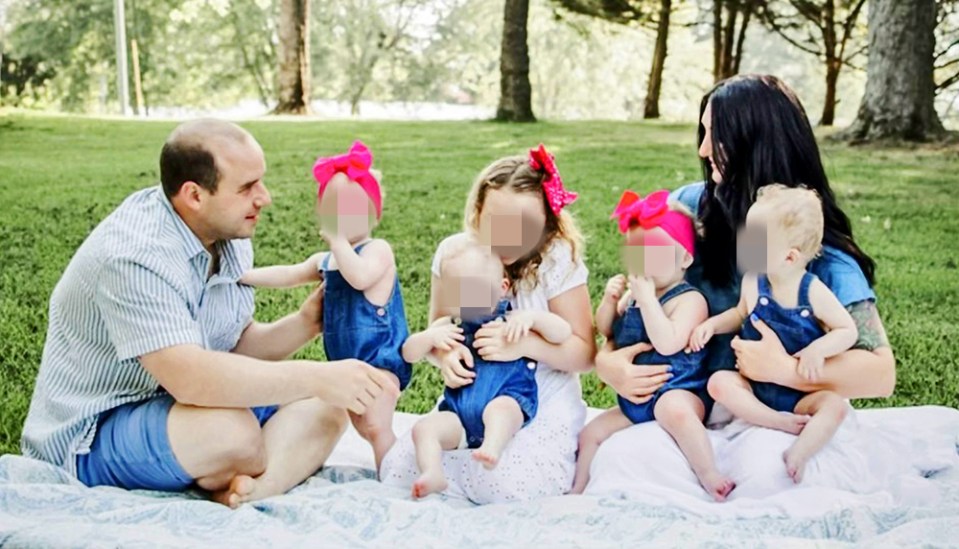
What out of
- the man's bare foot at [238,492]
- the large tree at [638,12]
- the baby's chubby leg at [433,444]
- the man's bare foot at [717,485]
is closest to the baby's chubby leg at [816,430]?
the man's bare foot at [717,485]

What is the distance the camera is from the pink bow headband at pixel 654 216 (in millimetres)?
2379

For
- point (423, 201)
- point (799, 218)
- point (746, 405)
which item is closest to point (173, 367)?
point (746, 405)

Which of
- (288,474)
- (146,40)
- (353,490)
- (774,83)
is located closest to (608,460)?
(353,490)

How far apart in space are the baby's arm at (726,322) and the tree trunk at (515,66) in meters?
7.28

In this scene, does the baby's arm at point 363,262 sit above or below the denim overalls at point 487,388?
above

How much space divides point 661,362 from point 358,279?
0.69 meters

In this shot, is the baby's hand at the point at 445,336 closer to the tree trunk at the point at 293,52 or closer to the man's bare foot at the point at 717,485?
the man's bare foot at the point at 717,485

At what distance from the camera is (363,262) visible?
2.47 meters

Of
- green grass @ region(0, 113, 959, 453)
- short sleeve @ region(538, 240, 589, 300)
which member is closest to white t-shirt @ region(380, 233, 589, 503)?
short sleeve @ region(538, 240, 589, 300)

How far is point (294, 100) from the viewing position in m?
10.6

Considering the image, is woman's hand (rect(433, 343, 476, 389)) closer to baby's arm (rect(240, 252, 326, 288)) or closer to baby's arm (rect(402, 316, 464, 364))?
baby's arm (rect(402, 316, 464, 364))

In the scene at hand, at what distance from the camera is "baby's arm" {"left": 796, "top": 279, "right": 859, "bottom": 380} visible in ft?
7.53

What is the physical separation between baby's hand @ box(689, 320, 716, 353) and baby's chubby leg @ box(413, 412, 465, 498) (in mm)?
547

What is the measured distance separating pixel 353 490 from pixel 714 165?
3.57 ft
